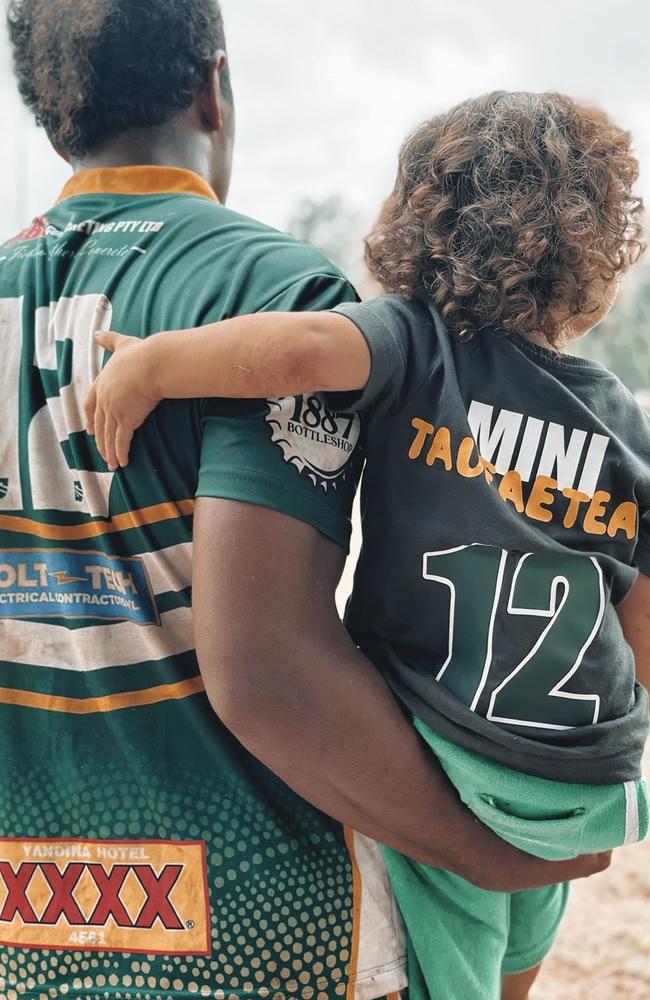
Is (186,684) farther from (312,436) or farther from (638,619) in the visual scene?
(638,619)

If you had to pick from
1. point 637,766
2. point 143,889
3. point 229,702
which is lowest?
point 143,889

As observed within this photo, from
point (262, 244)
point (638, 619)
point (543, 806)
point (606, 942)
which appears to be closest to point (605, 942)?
point (606, 942)

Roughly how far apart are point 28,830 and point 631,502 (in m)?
0.83

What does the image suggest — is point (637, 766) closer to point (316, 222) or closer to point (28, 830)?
point (28, 830)

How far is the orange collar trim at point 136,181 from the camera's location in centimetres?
131

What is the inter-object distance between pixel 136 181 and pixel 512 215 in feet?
1.58

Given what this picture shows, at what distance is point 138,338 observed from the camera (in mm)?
1125

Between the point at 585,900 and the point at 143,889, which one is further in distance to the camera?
the point at 585,900

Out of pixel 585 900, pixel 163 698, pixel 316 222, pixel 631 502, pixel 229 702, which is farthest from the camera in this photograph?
pixel 316 222

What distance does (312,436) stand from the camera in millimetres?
1097

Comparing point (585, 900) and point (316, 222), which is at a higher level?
point (316, 222)

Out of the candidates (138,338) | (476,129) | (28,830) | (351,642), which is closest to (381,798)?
(351,642)

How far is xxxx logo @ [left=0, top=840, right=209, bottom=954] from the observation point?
115 cm

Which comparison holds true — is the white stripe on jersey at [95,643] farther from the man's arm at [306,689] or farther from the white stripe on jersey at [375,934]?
the white stripe on jersey at [375,934]
